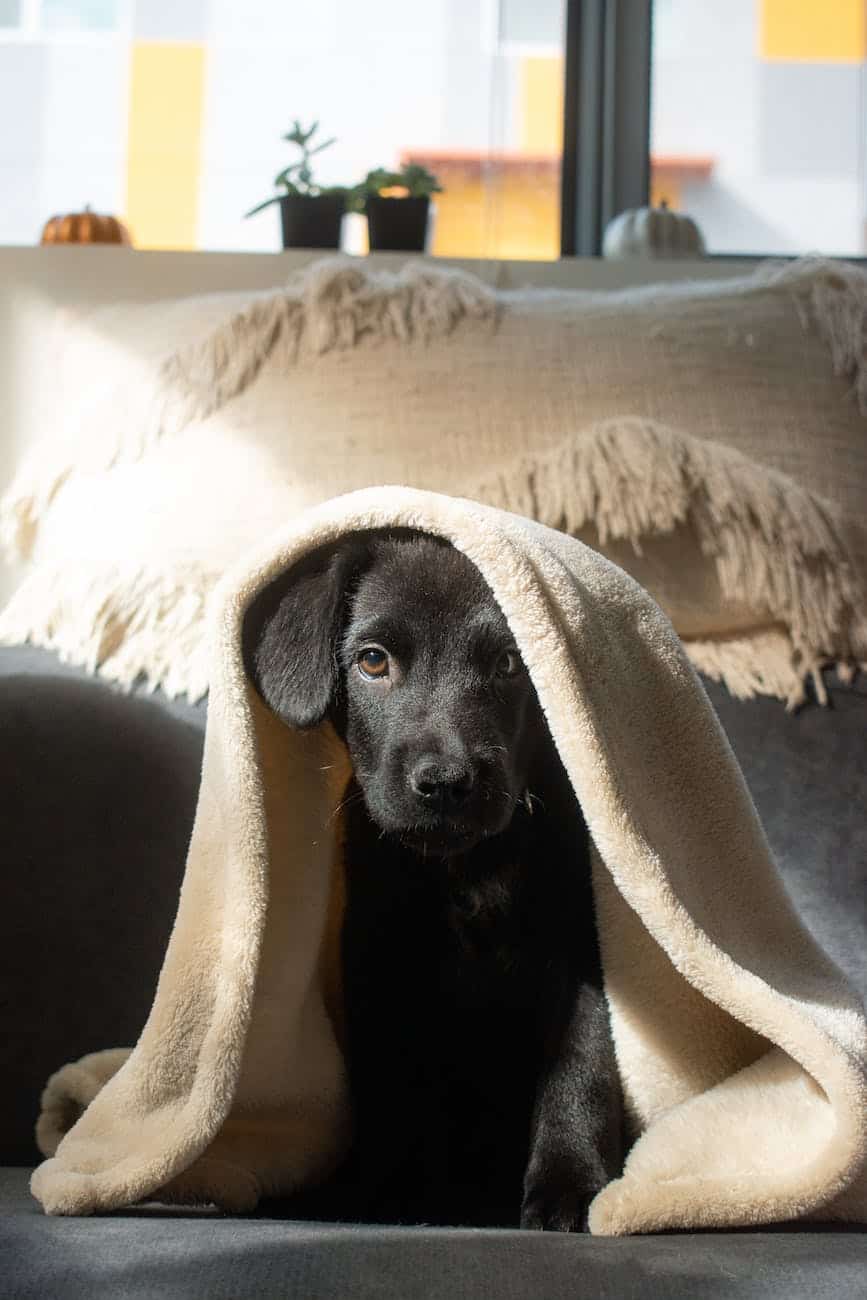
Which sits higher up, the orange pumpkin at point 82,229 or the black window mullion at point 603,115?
the black window mullion at point 603,115

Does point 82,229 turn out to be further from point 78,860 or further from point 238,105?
point 78,860

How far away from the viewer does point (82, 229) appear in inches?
88.0

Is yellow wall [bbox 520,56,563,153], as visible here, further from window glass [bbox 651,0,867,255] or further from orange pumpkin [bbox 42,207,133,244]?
orange pumpkin [bbox 42,207,133,244]

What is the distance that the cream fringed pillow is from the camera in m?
1.70

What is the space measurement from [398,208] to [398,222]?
0.02m

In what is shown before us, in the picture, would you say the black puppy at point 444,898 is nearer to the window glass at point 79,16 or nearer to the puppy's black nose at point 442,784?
the puppy's black nose at point 442,784

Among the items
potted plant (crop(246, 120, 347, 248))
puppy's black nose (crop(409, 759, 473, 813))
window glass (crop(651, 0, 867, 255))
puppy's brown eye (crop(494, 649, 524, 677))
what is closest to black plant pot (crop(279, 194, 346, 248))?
potted plant (crop(246, 120, 347, 248))

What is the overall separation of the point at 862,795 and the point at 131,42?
1904 mm

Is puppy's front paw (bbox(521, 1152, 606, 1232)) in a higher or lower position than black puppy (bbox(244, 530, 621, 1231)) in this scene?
lower

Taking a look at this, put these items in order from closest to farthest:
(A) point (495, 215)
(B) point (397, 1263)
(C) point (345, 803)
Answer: (B) point (397, 1263) → (C) point (345, 803) → (A) point (495, 215)

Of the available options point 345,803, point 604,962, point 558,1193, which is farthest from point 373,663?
point 558,1193

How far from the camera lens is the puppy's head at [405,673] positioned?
1.17 meters

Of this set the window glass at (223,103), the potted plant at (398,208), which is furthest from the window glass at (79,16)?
the potted plant at (398,208)

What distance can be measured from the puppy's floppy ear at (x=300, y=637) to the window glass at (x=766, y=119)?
1681mm
